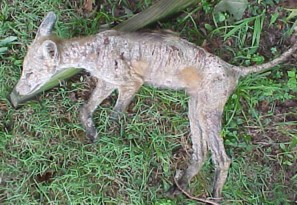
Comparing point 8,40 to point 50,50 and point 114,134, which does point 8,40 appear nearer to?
point 50,50

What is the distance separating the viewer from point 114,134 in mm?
4402

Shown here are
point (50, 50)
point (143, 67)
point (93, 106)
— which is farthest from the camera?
point (93, 106)

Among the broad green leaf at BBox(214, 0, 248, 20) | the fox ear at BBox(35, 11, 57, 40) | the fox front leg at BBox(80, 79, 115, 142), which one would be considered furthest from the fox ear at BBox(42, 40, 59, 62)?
the broad green leaf at BBox(214, 0, 248, 20)

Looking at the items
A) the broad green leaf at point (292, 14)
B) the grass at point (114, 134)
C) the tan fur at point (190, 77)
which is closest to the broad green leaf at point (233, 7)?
the grass at point (114, 134)

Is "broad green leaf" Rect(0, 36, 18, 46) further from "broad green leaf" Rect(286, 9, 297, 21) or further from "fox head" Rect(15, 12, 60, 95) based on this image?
"broad green leaf" Rect(286, 9, 297, 21)

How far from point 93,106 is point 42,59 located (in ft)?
2.28

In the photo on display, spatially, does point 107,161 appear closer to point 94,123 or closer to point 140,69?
point 94,123

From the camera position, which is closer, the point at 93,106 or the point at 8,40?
the point at 93,106

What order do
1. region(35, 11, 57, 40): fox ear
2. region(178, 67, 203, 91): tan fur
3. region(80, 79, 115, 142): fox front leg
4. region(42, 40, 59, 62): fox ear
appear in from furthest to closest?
1. region(80, 79, 115, 142): fox front leg
2. region(178, 67, 203, 91): tan fur
3. region(35, 11, 57, 40): fox ear
4. region(42, 40, 59, 62): fox ear

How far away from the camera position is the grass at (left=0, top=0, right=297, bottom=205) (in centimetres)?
436

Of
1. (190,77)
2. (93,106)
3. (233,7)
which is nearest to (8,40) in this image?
(93,106)

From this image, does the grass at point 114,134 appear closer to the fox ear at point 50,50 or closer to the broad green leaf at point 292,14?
the broad green leaf at point 292,14

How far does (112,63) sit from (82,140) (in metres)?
0.83

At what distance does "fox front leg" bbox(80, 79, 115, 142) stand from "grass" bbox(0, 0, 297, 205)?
0.27 ft
